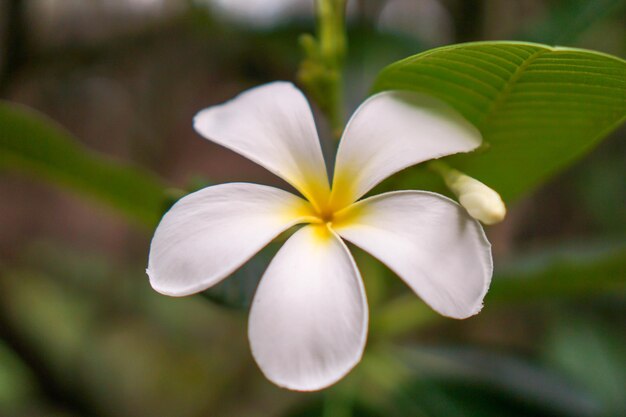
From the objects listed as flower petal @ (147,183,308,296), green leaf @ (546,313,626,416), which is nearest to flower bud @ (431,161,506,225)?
flower petal @ (147,183,308,296)

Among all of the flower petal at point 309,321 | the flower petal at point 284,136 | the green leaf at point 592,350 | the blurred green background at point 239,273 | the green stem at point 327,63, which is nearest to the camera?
the flower petal at point 309,321

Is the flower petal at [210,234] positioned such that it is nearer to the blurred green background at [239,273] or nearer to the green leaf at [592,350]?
the blurred green background at [239,273]

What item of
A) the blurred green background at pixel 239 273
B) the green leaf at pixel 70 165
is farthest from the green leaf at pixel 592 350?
the green leaf at pixel 70 165

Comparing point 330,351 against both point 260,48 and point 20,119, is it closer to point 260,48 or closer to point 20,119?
point 20,119

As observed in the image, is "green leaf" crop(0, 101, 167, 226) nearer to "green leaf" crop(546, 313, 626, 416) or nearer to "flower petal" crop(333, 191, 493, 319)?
"flower petal" crop(333, 191, 493, 319)

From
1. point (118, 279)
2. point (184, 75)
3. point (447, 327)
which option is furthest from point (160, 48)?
point (447, 327)

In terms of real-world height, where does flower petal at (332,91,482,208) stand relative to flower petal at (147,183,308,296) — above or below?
above
